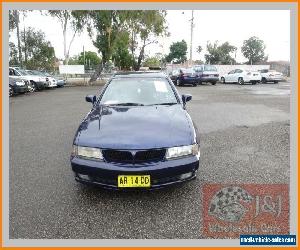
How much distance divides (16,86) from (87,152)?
16.5 metres

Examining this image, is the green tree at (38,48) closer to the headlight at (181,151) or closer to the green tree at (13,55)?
the green tree at (13,55)

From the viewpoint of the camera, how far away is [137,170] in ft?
12.4

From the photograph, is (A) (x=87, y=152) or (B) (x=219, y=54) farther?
(B) (x=219, y=54)

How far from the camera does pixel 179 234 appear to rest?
344 centimetres

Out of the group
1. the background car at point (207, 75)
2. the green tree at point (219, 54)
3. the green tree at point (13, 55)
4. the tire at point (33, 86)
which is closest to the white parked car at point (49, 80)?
the tire at point (33, 86)

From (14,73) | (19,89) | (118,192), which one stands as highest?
(14,73)

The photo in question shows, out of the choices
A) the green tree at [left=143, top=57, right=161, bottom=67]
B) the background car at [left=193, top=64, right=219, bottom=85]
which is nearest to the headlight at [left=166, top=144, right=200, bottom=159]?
the background car at [left=193, top=64, right=219, bottom=85]

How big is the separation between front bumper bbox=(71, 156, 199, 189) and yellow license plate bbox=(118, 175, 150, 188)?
1.6 inches

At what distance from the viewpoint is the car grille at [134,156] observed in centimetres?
388

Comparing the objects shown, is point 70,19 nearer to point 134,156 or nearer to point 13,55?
point 13,55

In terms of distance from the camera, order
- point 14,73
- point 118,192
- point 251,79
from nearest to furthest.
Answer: point 118,192 < point 14,73 < point 251,79

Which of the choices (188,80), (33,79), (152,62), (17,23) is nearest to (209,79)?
(188,80)

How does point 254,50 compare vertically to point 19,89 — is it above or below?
above

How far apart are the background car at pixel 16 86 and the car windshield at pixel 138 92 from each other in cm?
1451
